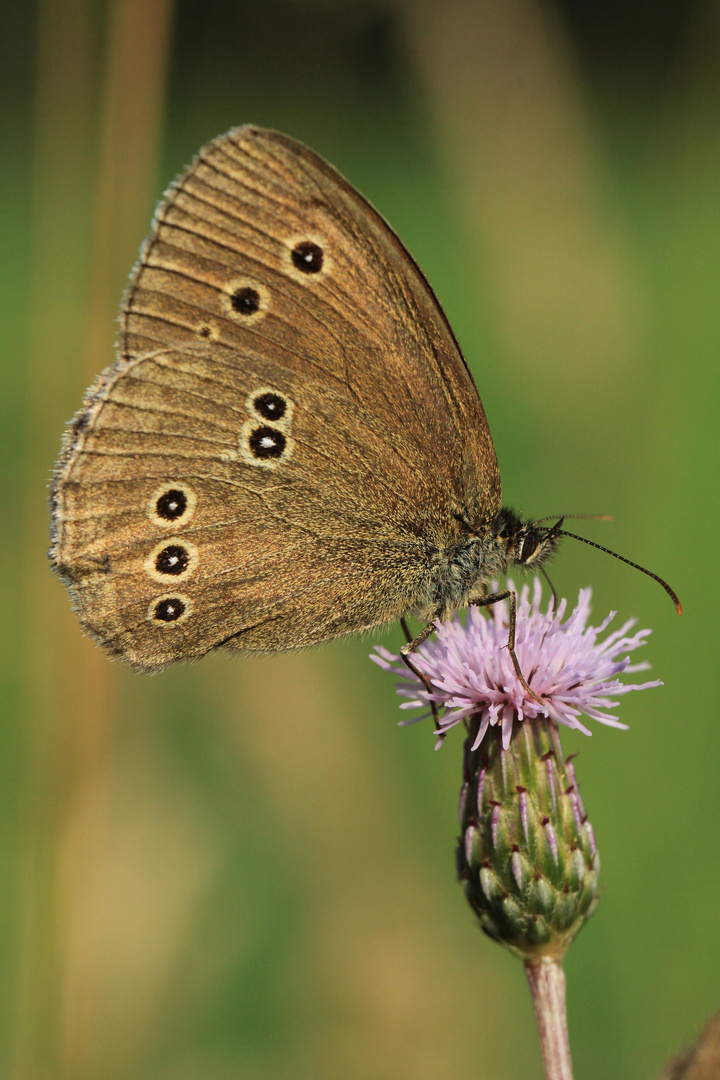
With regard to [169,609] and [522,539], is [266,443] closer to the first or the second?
[169,609]

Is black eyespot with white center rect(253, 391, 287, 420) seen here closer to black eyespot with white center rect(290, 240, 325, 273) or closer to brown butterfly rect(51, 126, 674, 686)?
brown butterfly rect(51, 126, 674, 686)

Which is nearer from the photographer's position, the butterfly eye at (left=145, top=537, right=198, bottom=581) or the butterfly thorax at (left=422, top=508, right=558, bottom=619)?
the butterfly eye at (left=145, top=537, right=198, bottom=581)

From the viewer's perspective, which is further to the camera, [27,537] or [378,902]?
[378,902]

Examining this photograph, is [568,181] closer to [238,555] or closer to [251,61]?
[238,555]

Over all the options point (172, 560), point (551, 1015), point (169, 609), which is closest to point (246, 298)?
point (172, 560)

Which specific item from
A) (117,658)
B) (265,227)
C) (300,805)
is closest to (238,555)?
(117,658)

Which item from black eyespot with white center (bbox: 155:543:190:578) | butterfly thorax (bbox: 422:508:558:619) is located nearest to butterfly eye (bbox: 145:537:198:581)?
black eyespot with white center (bbox: 155:543:190:578)

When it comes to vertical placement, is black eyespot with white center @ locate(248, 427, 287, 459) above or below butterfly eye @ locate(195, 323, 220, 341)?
below

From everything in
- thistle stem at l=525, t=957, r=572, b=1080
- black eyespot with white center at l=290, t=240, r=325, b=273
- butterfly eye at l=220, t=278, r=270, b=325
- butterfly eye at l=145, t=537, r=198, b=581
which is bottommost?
thistle stem at l=525, t=957, r=572, b=1080
